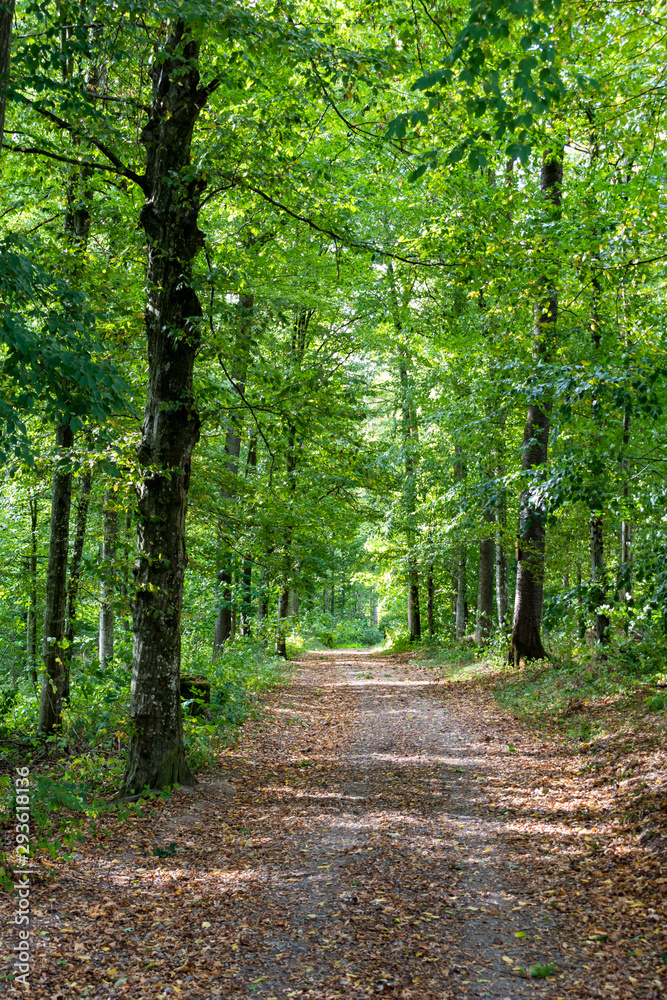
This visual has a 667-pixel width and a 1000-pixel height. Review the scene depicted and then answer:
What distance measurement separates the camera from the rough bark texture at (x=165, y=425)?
6.66 m

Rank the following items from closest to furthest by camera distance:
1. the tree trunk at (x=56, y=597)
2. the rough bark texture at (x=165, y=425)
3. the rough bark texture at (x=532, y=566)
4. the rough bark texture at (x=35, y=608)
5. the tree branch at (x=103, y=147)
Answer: the tree branch at (x=103, y=147)
the rough bark texture at (x=165, y=425)
the tree trunk at (x=56, y=597)
the rough bark texture at (x=532, y=566)
the rough bark texture at (x=35, y=608)

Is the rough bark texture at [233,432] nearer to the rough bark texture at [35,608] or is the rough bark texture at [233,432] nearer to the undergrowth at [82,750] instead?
the undergrowth at [82,750]

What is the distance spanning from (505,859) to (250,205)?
7.31 m

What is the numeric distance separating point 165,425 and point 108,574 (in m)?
1.72

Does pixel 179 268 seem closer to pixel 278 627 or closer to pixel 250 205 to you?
pixel 250 205

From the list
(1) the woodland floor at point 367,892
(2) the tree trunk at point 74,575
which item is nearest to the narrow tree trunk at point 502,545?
(1) the woodland floor at point 367,892

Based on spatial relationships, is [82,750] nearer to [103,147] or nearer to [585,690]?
[103,147]

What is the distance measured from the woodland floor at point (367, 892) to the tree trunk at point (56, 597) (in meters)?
2.41

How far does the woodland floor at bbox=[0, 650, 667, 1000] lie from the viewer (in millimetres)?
3646

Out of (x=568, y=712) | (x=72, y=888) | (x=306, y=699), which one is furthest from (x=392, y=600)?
(x=72, y=888)

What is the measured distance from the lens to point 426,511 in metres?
20.2

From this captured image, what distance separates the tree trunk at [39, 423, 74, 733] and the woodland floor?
7.90 ft

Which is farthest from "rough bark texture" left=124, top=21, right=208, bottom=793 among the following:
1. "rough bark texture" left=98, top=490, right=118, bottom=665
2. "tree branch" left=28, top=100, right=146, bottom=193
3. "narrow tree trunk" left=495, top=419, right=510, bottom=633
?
"narrow tree trunk" left=495, top=419, right=510, bottom=633

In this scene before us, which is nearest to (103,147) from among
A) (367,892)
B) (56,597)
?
(56,597)
